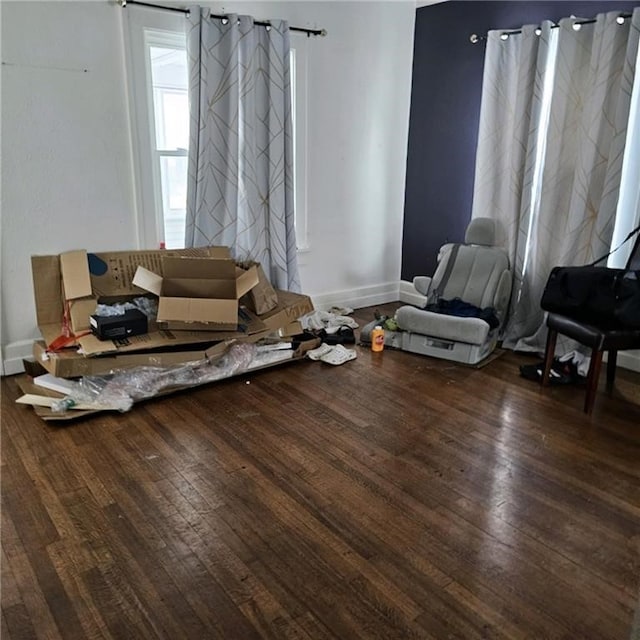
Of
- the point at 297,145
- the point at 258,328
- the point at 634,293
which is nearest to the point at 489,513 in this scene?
the point at 634,293

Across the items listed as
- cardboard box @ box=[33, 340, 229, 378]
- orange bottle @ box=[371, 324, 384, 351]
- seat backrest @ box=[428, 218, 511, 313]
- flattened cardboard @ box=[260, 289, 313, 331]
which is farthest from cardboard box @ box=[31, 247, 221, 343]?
seat backrest @ box=[428, 218, 511, 313]

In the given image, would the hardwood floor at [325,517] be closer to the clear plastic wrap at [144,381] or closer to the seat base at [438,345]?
the clear plastic wrap at [144,381]

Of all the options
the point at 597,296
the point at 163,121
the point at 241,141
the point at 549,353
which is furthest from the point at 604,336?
the point at 163,121

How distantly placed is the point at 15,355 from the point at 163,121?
6.07 feet

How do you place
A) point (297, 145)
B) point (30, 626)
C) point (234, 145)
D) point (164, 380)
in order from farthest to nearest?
1. point (297, 145)
2. point (234, 145)
3. point (164, 380)
4. point (30, 626)

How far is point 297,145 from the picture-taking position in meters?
4.14

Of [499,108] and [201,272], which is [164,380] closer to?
[201,272]

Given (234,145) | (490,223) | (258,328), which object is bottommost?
(258,328)

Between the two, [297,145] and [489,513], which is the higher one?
[297,145]

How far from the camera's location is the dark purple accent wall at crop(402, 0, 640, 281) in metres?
4.09

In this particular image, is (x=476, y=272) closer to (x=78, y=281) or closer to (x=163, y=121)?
(x=163, y=121)

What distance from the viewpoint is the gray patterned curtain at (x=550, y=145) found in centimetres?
326

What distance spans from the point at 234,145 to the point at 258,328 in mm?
1244

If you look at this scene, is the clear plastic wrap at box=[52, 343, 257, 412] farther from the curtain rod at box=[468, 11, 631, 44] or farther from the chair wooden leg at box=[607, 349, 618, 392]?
the curtain rod at box=[468, 11, 631, 44]
